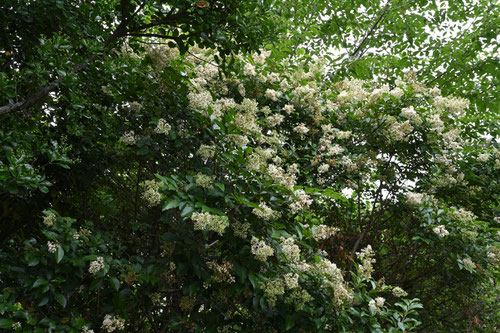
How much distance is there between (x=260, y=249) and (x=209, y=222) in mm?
348

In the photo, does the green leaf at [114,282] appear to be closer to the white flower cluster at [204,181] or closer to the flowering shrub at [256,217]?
the flowering shrub at [256,217]

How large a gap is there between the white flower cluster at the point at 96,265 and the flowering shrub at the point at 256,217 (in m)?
0.01

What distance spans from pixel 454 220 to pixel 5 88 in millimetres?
3308

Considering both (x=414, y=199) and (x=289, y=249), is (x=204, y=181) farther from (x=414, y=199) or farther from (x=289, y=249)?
(x=414, y=199)

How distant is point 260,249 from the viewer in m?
1.95

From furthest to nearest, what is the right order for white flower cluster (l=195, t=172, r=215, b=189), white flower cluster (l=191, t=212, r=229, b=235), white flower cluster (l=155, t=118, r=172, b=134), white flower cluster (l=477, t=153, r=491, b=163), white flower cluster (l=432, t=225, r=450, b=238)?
white flower cluster (l=477, t=153, r=491, b=163)
white flower cluster (l=432, t=225, r=450, b=238)
white flower cluster (l=155, t=118, r=172, b=134)
white flower cluster (l=195, t=172, r=215, b=189)
white flower cluster (l=191, t=212, r=229, b=235)

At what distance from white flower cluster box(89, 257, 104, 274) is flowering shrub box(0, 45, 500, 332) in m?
0.01

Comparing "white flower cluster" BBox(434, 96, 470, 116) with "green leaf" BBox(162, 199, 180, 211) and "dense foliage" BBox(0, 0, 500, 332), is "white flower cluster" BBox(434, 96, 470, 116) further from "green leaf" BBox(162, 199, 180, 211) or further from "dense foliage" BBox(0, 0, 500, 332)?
"green leaf" BBox(162, 199, 180, 211)

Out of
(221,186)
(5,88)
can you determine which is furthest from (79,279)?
(5,88)

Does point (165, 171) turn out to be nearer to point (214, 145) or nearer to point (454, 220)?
point (214, 145)

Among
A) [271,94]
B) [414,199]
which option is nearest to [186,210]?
[271,94]

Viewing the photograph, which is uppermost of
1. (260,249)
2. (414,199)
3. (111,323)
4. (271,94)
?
(271,94)

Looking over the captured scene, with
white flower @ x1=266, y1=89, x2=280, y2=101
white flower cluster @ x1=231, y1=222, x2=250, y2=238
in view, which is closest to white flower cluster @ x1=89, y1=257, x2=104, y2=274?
white flower cluster @ x1=231, y1=222, x2=250, y2=238

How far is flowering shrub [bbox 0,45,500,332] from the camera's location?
2.04 m
